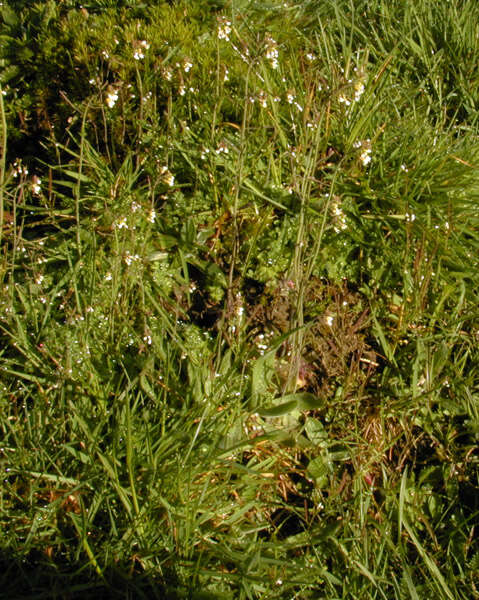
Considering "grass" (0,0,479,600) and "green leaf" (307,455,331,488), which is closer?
"grass" (0,0,479,600)

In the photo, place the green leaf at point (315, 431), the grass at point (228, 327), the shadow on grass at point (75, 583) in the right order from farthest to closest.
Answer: the green leaf at point (315, 431)
the grass at point (228, 327)
the shadow on grass at point (75, 583)

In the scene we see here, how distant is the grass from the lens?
5.59 ft

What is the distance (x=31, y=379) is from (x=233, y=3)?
79.3 inches

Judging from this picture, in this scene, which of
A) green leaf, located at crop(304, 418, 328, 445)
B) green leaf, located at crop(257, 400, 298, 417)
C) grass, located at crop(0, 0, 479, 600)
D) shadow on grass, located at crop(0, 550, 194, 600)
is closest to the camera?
shadow on grass, located at crop(0, 550, 194, 600)

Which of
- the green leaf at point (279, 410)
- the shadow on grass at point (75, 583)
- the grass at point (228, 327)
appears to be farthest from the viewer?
the green leaf at point (279, 410)

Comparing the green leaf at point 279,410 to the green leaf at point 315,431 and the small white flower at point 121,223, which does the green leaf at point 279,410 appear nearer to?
the green leaf at point 315,431

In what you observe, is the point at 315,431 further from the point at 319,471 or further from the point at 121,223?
the point at 121,223

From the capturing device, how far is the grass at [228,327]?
1.70m

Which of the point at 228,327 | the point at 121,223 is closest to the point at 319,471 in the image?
the point at 228,327

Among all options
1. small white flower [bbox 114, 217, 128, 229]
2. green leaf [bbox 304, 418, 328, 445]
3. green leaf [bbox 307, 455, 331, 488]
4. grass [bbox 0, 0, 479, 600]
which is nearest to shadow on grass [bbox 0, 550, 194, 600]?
grass [bbox 0, 0, 479, 600]

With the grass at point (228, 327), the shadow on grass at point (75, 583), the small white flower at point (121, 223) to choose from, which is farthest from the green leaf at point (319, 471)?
the small white flower at point (121, 223)

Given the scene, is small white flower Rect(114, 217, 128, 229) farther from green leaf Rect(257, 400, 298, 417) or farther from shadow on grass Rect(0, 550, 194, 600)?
shadow on grass Rect(0, 550, 194, 600)

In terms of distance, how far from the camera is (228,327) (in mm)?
2129

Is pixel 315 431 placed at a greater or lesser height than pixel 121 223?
lesser
